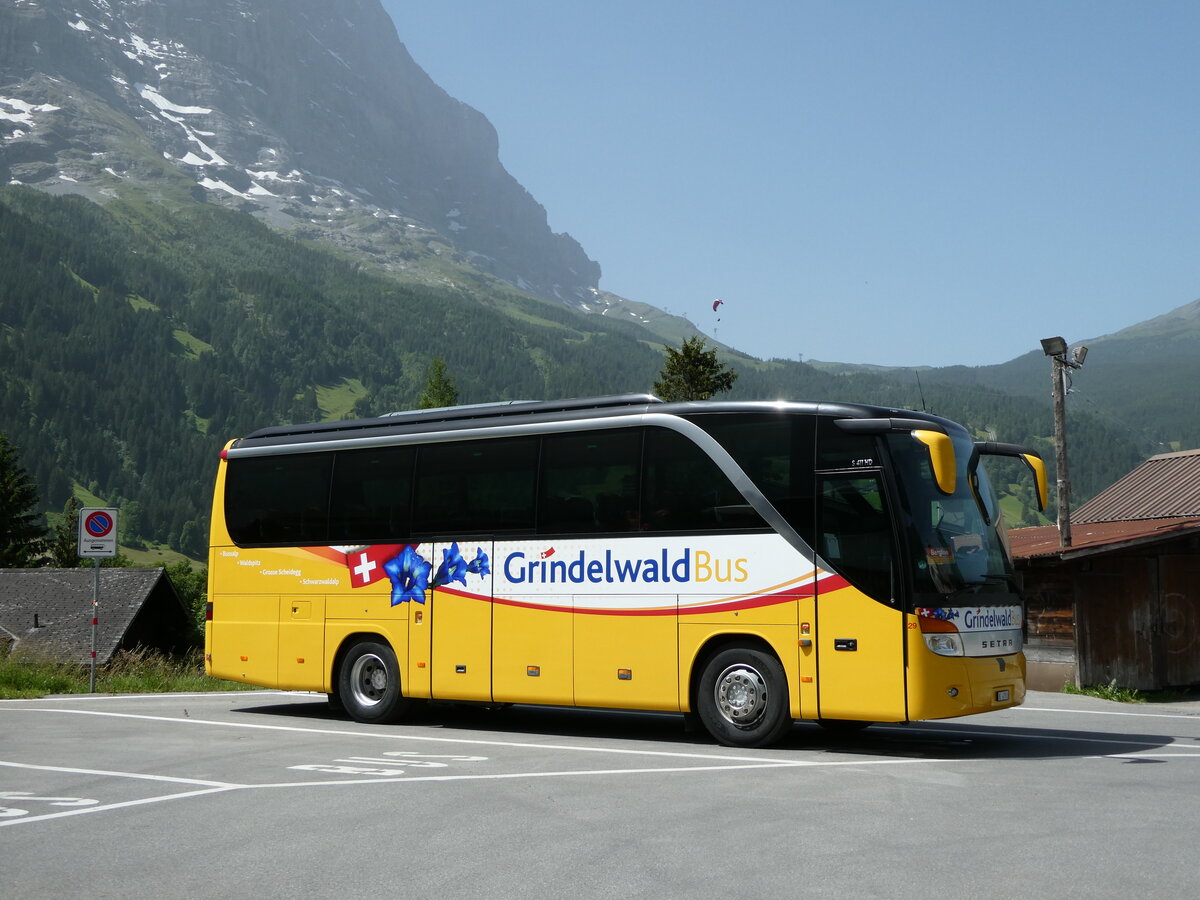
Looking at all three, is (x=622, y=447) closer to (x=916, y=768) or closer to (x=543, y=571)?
(x=543, y=571)

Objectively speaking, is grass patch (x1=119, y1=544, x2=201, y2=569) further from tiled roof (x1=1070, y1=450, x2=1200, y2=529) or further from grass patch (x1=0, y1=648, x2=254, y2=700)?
grass patch (x1=0, y1=648, x2=254, y2=700)

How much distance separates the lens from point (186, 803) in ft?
30.7

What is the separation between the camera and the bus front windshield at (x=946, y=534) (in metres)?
12.1

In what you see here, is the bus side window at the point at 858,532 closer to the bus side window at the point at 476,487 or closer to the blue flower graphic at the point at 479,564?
the bus side window at the point at 476,487

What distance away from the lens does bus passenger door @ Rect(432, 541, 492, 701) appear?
15102mm

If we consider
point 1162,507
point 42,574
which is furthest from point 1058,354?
point 42,574

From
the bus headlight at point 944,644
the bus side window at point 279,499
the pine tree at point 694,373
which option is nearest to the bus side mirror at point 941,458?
the bus headlight at point 944,644

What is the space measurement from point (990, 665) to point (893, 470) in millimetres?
2084

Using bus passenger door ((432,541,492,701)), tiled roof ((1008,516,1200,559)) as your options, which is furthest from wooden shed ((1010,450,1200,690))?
bus passenger door ((432,541,492,701))

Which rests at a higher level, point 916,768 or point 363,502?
point 363,502

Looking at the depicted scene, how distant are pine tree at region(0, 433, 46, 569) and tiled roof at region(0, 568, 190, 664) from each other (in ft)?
60.6

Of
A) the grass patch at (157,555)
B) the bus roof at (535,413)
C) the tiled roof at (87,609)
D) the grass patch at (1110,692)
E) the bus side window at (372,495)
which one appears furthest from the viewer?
the grass patch at (157,555)

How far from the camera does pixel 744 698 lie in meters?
12.9

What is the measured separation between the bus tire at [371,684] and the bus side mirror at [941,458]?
7441 millimetres
